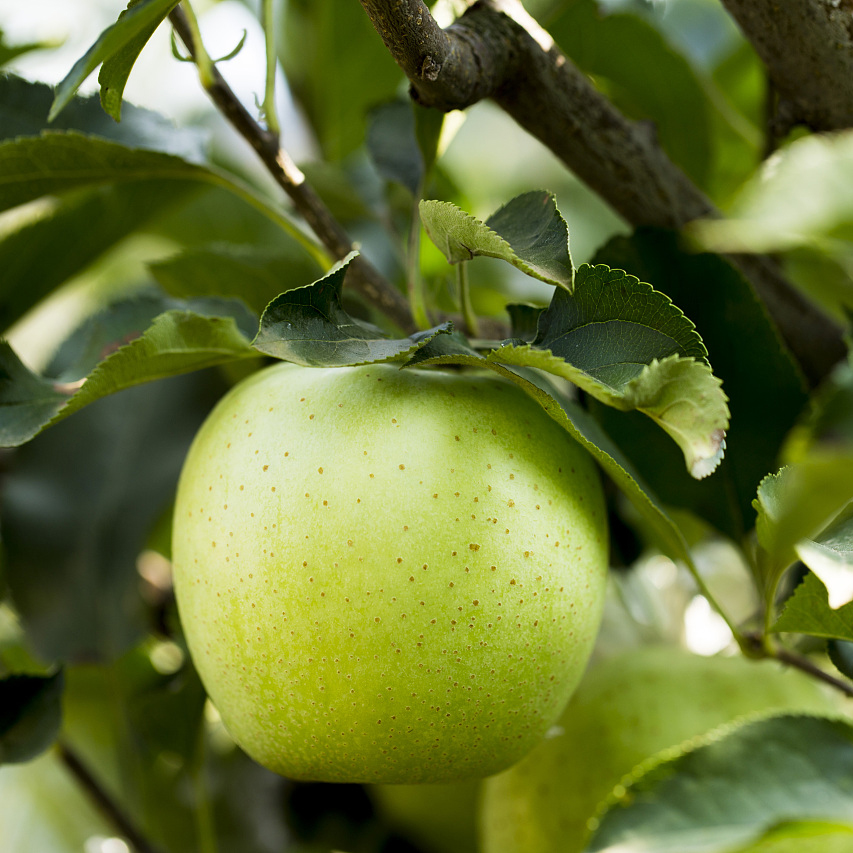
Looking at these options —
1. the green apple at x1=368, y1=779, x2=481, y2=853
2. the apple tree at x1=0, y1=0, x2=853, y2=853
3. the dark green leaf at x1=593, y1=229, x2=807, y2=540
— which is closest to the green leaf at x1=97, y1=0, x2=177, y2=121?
the apple tree at x1=0, y1=0, x2=853, y2=853

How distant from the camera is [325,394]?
1.06ft

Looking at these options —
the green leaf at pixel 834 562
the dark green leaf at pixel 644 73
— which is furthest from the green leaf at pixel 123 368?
the dark green leaf at pixel 644 73

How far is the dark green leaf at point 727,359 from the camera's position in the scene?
410mm

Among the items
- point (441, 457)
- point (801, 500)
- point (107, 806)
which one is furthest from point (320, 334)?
point (107, 806)

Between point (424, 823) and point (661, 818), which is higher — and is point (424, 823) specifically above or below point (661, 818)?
below

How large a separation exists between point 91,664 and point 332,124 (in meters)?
0.56

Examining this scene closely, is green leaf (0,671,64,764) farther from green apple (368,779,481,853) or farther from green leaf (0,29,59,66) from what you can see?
green leaf (0,29,59,66)

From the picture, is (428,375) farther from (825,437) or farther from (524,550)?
(825,437)

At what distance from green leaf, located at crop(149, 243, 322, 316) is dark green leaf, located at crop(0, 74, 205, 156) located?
71 mm

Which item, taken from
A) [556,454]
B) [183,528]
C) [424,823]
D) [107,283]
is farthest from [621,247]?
[107,283]

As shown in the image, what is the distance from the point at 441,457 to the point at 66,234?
0.34m

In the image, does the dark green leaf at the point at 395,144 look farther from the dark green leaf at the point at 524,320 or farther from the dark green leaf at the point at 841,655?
the dark green leaf at the point at 841,655

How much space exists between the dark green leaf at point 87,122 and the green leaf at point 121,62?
0.11 meters

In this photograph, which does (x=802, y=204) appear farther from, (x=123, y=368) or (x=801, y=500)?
(x=123, y=368)
